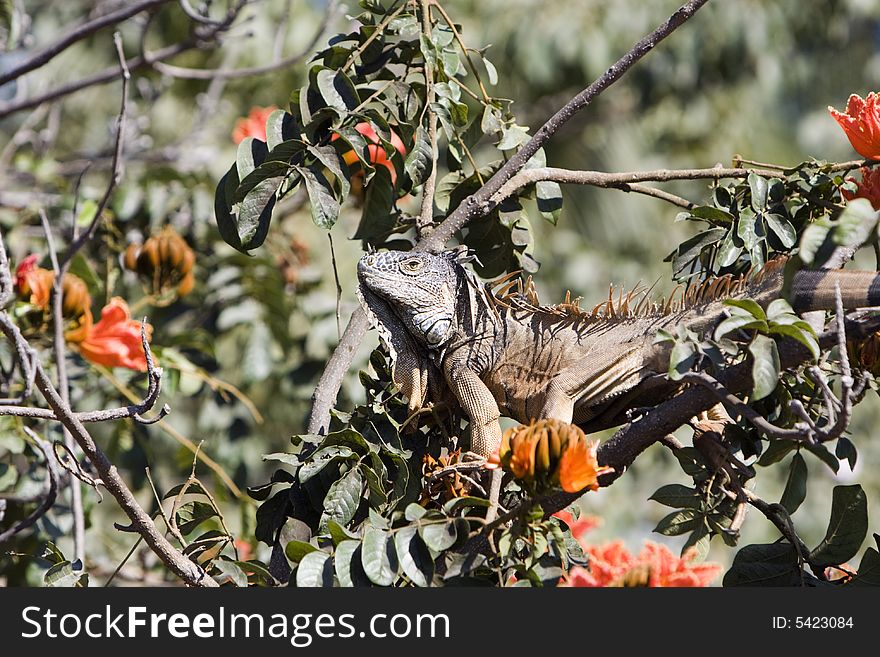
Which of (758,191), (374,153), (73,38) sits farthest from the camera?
(73,38)

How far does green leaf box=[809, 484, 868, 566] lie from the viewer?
215 cm

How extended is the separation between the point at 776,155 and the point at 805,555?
6.59 metres

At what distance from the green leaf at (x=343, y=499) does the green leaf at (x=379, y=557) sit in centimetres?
19

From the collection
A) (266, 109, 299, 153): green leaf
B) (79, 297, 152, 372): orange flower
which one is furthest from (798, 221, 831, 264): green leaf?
(79, 297, 152, 372): orange flower

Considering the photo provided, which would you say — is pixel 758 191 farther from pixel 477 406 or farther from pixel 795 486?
pixel 477 406

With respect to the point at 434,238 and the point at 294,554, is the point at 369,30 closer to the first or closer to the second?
the point at 434,238

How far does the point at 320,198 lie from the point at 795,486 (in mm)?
1188

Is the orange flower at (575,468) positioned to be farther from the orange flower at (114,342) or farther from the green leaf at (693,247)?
the orange flower at (114,342)

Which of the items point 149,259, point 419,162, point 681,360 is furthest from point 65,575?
point 149,259

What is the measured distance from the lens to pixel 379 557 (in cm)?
185

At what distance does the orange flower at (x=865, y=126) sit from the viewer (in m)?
2.16

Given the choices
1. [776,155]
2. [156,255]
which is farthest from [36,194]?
[776,155]

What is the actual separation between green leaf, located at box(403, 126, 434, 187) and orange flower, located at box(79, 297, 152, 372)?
1.12m

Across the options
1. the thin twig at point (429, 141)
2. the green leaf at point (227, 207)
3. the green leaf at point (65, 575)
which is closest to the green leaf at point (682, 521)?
the thin twig at point (429, 141)
